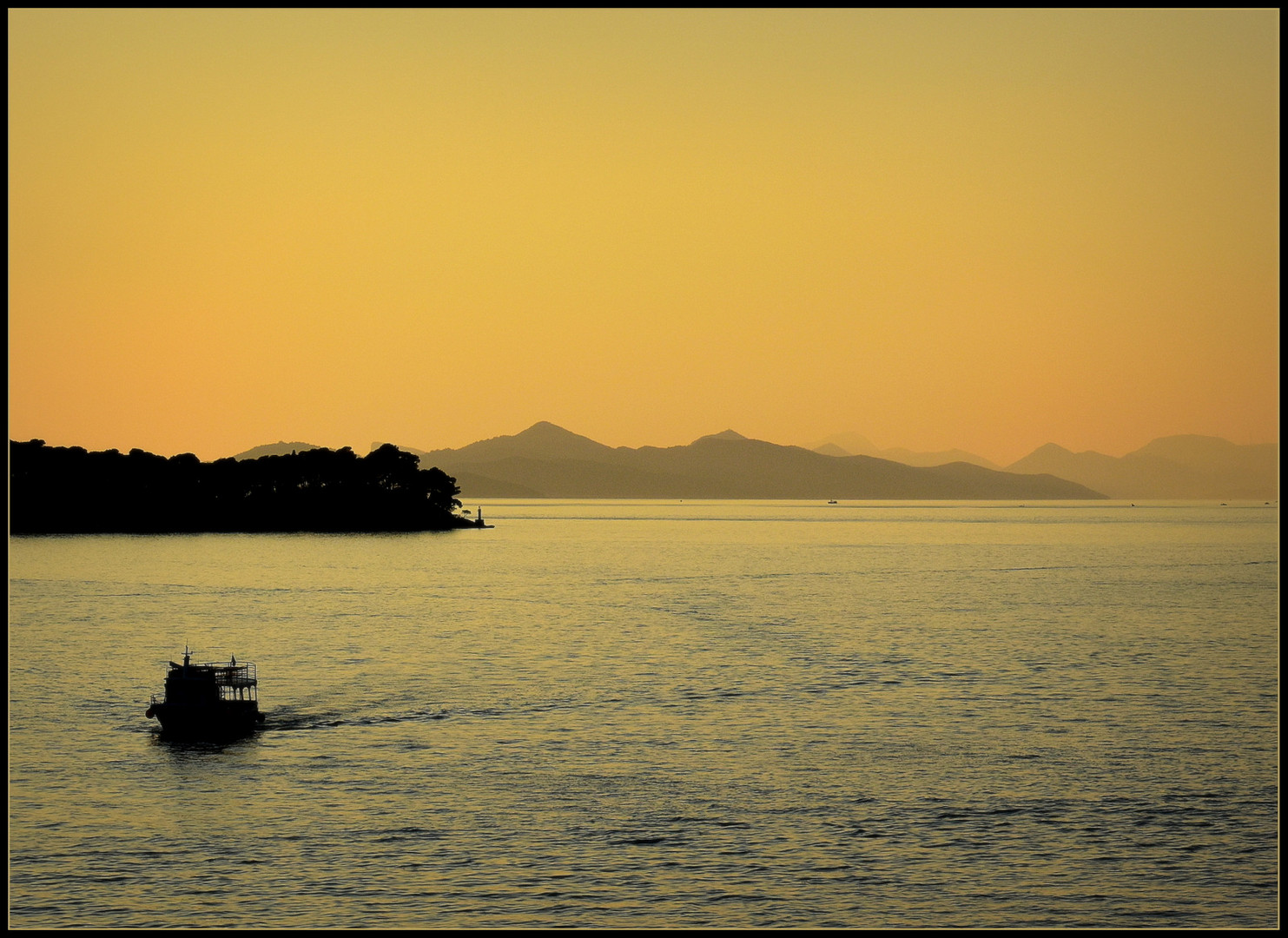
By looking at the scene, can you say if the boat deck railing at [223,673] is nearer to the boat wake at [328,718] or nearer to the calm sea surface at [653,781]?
the boat wake at [328,718]

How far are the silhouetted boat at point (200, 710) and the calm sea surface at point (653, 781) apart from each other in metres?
1.96

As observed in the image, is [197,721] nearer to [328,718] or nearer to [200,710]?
[200,710]

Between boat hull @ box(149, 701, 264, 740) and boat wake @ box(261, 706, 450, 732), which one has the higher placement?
boat hull @ box(149, 701, 264, 740)

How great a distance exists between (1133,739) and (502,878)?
3720cm

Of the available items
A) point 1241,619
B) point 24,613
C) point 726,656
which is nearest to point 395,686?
point 726,656

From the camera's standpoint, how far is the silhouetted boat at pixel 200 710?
2468 inches

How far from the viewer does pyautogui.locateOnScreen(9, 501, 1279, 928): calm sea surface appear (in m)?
38.9

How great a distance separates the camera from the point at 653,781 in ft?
172

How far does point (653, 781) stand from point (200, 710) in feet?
86.1

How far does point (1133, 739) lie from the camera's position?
61594 millimetres

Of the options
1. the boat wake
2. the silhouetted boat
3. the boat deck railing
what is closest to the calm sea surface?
the boat wake

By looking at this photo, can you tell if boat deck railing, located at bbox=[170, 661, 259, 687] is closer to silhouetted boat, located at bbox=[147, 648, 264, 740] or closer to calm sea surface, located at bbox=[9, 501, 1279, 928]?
silhouetted boat, located at bbox=[147, 648, 264, 740]

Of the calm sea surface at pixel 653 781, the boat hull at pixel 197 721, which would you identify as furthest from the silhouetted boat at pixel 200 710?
the calm sea surface at pixel 653 781

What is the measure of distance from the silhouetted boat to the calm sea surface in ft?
6.44
